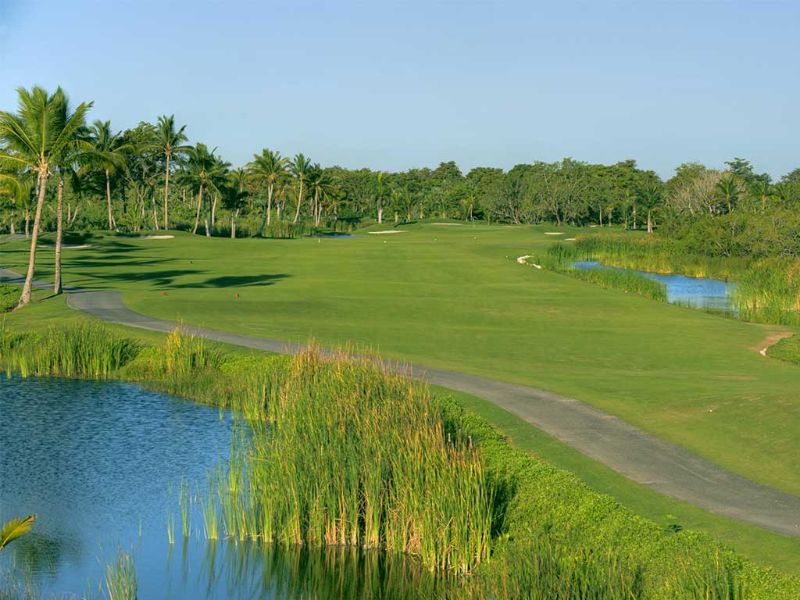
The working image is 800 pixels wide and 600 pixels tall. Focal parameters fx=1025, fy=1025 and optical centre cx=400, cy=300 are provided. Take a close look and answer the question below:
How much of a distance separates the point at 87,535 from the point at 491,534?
24.8 feet

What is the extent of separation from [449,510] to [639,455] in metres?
6.84

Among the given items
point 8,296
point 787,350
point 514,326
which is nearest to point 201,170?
point 8,296

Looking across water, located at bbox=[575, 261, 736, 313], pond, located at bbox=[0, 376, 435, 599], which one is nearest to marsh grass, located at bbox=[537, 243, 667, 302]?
water, located at bbox=[575, 261, 736, 313]

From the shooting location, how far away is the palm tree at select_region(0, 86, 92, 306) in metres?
51.2

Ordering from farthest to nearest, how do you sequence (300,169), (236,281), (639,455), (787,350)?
(300,169), (236,281), (787,350), (639,455)

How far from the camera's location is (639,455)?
2205 centimetres

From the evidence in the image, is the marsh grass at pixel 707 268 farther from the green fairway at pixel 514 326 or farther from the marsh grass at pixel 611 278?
the green fairway at pixel 514 326

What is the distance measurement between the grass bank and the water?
1729 inches

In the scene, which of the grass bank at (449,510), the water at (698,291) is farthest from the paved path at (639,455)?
the water at (698,291)

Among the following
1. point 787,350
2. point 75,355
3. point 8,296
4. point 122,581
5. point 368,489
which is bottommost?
point 122,581

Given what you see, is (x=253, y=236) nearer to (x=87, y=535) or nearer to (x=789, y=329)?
(x=789, y=329)

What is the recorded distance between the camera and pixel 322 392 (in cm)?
2233

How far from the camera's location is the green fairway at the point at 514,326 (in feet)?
81.7

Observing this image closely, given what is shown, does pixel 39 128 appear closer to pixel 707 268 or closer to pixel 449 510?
pixel 449 510
